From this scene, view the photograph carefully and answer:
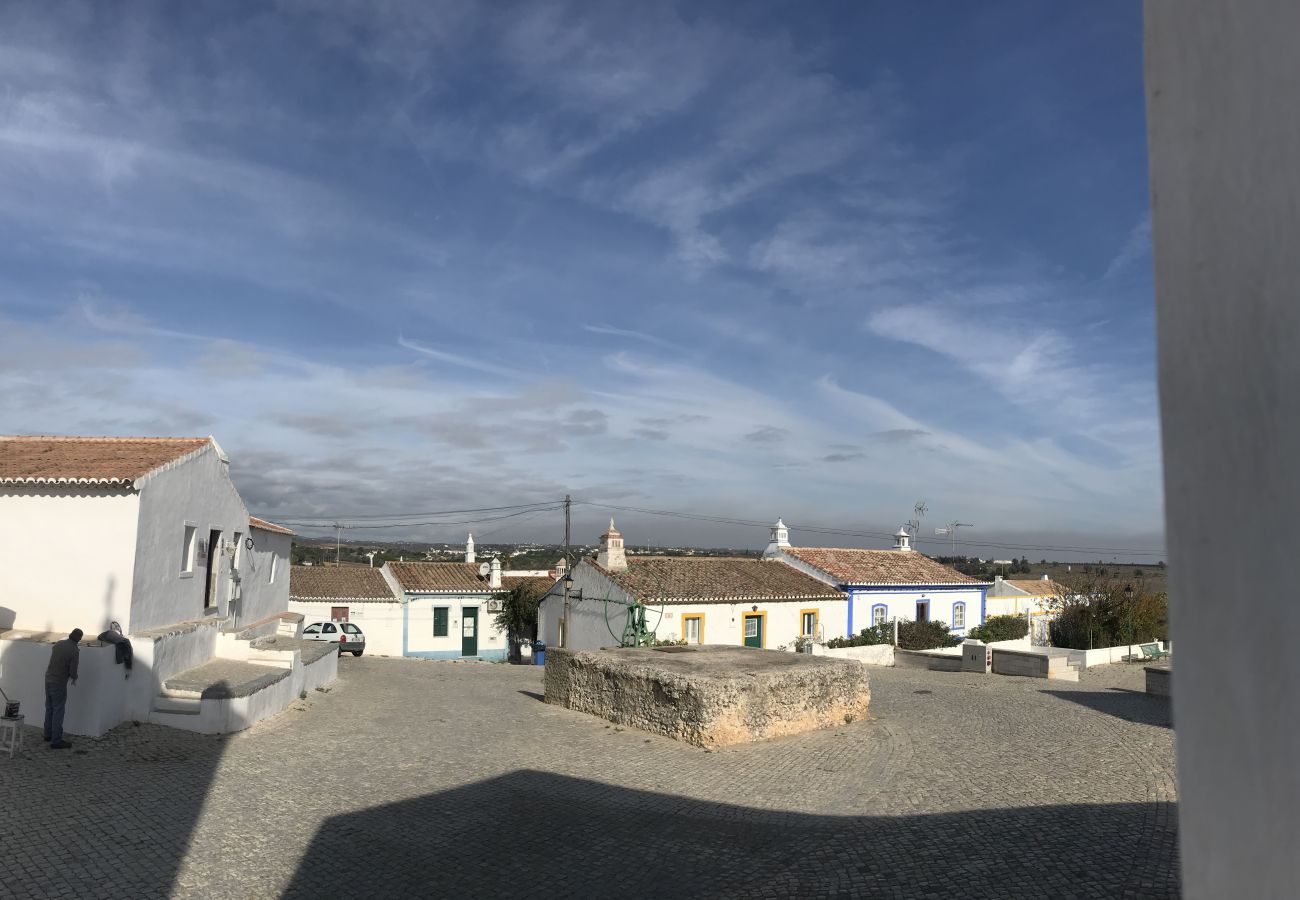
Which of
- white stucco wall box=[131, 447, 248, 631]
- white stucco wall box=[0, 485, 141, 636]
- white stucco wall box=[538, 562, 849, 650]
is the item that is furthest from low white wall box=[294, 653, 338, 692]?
white stucco wall box=[538, 562, 849, 650]

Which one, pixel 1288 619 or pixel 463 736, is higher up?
pixel 1288 619

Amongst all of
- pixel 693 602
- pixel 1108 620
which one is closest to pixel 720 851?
pixel 693 602

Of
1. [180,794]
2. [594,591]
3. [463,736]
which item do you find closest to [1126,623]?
[594,591]

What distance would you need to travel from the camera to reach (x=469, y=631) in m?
36.0

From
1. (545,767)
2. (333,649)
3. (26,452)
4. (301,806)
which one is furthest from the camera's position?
(333,649)

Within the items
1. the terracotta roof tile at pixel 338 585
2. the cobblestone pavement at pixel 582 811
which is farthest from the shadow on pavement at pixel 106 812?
the terracotta roof tile at pixel 338 585

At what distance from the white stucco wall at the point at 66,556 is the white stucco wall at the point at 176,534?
0.72 ft

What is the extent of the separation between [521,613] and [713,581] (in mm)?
9702

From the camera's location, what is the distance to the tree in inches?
1359

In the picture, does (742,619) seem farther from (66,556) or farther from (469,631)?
(66,556)

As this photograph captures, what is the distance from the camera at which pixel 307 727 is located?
1234 cm

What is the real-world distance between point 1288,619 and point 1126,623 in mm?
29514

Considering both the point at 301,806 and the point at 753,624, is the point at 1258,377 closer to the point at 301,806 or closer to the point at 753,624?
the point at 301,806

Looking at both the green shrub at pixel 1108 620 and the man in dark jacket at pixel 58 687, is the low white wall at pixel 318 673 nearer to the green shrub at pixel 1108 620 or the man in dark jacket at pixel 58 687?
the man in dark jacket at pixel 58 687
